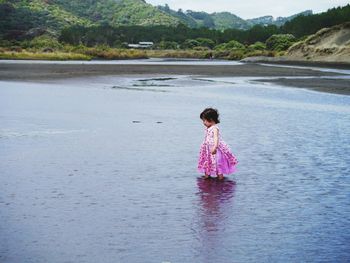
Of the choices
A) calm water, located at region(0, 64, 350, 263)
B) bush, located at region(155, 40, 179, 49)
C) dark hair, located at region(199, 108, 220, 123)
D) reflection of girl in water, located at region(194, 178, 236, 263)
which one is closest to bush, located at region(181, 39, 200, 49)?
bush, located at region(155, 40, 179, 49)

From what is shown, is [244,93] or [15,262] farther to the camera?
[244,93]

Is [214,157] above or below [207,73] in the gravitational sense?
above

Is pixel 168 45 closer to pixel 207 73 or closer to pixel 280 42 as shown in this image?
pixel 280 42

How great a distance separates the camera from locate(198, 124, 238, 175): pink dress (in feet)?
35.5

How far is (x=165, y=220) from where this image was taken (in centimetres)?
796

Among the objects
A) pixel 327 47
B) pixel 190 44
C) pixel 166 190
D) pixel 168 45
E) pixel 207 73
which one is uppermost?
pixel 166 190

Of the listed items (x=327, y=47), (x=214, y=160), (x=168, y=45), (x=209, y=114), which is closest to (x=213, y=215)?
(x=214, y=160)

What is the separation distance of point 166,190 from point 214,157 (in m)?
1.46

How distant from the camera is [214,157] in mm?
10836

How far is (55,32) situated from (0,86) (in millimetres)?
156324

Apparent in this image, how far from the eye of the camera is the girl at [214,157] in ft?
35.4

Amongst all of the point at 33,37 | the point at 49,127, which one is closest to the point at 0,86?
the point at 49,127

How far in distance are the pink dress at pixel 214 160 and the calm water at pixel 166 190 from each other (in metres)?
0.27

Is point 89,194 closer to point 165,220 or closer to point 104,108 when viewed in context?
point 165,220
